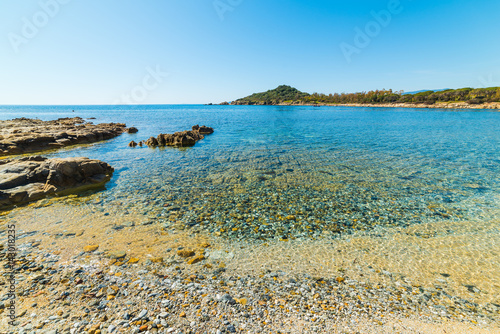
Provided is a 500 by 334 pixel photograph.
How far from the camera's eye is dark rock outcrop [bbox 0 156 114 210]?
13.2 metres

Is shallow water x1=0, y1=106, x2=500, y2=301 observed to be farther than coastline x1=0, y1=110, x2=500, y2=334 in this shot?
Yes

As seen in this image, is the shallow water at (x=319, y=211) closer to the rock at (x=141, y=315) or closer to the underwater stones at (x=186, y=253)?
the underwater stones at (x=186, y=253)

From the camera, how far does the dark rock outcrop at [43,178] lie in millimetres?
13242

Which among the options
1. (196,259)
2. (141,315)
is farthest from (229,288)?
(141,315)

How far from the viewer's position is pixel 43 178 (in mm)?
15156

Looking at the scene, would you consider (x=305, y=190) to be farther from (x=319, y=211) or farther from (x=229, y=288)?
(x=229, y=288)

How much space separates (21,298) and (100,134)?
44.0 m

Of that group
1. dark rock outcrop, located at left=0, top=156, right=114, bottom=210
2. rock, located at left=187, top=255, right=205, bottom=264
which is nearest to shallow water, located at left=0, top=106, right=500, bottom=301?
rock, located at left=187, top=255, right=205, bottom=264

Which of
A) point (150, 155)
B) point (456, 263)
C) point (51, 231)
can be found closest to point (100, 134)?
point (150, 155)

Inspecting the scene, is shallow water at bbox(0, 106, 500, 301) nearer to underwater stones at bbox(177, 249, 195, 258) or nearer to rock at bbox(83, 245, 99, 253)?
rock at bbox(83, 245, 99, 253)

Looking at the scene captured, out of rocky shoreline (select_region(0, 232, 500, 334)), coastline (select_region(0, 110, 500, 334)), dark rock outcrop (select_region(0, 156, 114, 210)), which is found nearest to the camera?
rocky shoreline (select_region(0, 232, 500, 334))

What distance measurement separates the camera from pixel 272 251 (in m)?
8.89

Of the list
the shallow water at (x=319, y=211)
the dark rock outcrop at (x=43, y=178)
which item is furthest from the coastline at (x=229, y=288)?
the dark rock outcrop at (x=43, y=178)

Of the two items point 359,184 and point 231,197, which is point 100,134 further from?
point 359,184
